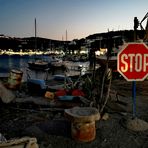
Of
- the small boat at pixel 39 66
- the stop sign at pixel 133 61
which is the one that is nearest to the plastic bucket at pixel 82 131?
the stop sign at pixel 133 61

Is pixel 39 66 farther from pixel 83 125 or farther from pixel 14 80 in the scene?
pixel 83 125

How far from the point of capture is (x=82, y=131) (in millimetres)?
5918

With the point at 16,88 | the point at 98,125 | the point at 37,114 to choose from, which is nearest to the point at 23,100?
the point at 16,88

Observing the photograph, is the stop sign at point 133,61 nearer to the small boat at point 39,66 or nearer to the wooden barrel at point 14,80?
the wooden barrel at point 14,80

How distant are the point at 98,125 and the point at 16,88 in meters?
5.32

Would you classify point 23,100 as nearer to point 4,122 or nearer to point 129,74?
point 4,122

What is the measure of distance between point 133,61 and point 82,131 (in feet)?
7.66

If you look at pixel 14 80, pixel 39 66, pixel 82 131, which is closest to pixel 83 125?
pixel 82 131

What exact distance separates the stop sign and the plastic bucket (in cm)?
171

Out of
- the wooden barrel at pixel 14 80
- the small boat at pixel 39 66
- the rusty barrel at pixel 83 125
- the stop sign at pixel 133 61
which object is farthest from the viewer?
the small boat at pixel 39 66

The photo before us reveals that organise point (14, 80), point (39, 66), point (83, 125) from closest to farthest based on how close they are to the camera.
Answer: point (83, 125) < point (14, 80) < point (39, 66)

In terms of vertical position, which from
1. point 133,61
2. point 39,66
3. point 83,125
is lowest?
point 39,66

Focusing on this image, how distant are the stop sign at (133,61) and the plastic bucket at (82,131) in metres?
1.71

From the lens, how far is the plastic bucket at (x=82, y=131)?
5879mm
